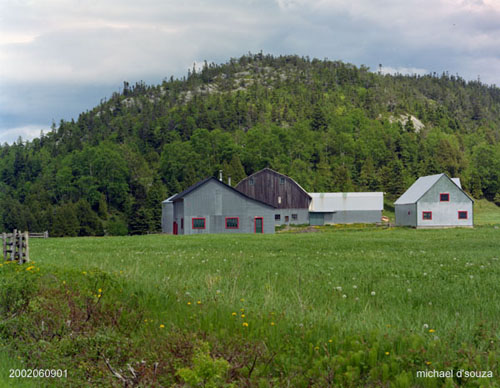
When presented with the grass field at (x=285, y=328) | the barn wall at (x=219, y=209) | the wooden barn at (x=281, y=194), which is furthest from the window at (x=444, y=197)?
the grass field at (x=285, y=328)

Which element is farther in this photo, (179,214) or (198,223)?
(179,214)

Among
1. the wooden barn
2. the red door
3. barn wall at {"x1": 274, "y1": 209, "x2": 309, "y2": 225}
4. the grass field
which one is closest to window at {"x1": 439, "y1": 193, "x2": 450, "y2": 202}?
the wooden barn

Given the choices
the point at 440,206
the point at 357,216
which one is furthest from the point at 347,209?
the point at 440,206

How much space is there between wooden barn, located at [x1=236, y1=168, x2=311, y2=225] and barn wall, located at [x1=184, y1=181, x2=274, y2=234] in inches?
865

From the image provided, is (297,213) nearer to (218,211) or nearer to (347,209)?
(347,209)

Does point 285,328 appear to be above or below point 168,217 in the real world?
below

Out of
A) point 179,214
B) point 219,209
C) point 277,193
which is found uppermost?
point 277,193

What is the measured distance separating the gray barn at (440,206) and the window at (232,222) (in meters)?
22.9

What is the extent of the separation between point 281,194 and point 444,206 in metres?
24.8

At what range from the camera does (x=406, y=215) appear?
63.0 m

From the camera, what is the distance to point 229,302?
26.2ft

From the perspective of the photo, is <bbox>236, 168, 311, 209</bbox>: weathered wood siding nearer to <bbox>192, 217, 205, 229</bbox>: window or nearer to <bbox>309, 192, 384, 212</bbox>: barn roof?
<bbox>309, 192, 384, 212</bbox>: barn roof

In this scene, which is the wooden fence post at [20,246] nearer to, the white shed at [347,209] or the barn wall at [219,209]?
the barn wall at [219,209]

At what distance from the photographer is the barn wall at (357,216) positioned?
74731 mm
